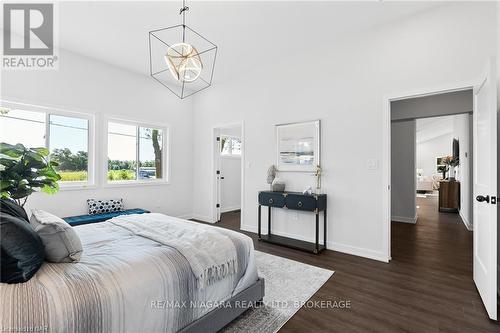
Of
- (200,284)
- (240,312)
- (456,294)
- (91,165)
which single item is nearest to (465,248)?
(456,294)

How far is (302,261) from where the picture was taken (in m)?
3.11

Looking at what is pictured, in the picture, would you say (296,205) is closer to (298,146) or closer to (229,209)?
(298,146)

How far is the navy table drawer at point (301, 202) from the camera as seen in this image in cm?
344

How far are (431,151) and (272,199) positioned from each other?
486 inches

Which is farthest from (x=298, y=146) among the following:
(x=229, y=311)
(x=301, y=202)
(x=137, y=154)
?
(x=137, y=154)

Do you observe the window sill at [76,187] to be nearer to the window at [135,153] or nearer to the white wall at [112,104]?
the white wall at [112,104]

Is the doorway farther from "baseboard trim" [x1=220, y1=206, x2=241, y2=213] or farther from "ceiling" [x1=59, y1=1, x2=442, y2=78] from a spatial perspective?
"ceiling" [x1=59, y1=1, x2=442, y2=78]

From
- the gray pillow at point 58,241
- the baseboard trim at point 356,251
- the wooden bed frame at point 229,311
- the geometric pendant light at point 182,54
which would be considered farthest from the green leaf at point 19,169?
the baseboard trim at point 356,251

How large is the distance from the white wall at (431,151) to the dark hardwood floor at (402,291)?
1014 centimetres

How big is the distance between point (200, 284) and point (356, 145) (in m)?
2.75

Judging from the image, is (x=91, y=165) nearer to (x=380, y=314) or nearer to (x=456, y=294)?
(x=380, y=314)

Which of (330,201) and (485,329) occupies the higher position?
(330,201)

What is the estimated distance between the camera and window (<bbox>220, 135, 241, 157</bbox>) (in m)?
6.43

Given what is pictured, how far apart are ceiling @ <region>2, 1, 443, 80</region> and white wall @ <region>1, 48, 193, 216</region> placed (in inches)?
17.9
